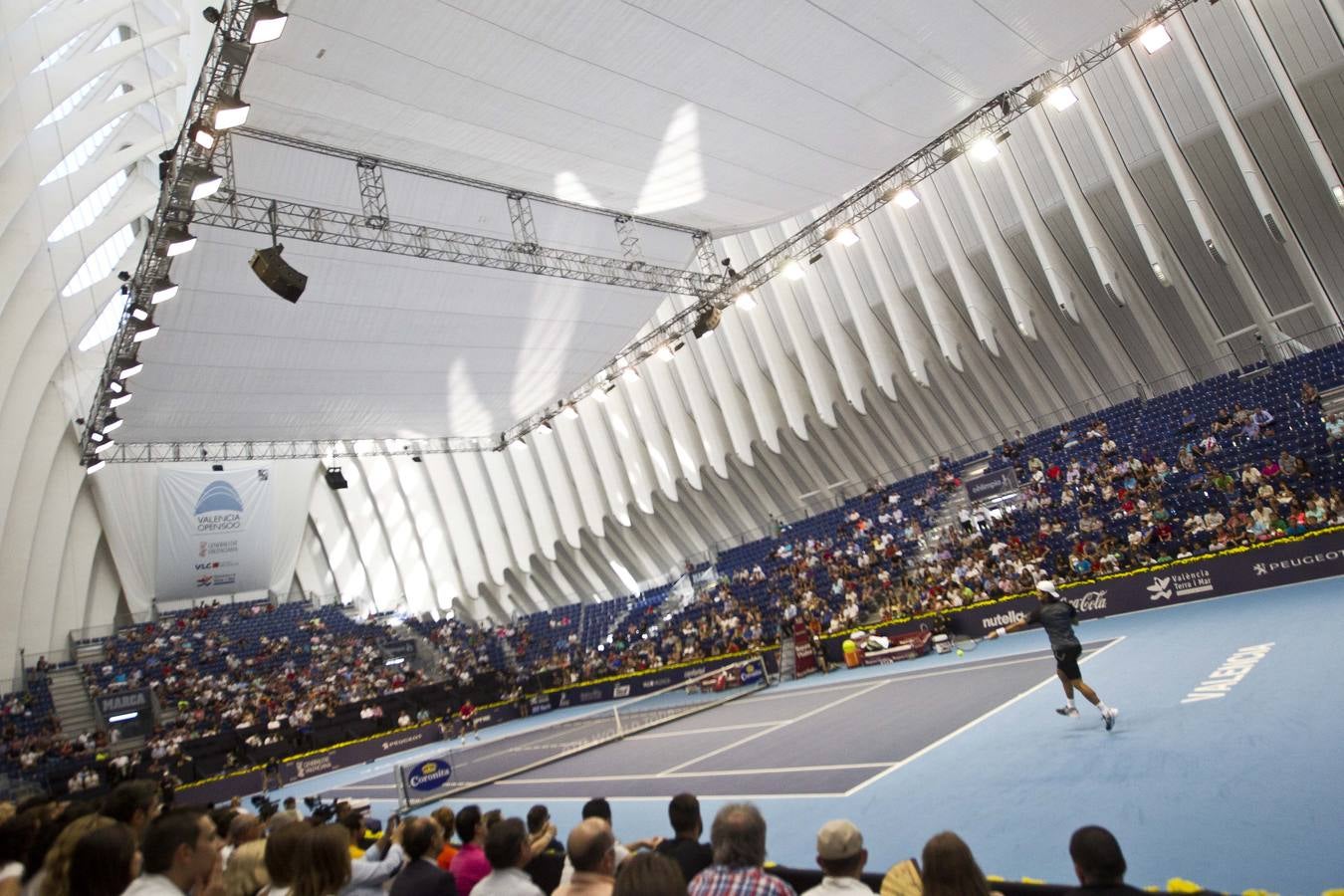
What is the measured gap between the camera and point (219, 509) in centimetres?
4009

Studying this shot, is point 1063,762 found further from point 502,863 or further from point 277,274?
point 277,274

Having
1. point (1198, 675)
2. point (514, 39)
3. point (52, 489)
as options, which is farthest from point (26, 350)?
point (1198, 675)

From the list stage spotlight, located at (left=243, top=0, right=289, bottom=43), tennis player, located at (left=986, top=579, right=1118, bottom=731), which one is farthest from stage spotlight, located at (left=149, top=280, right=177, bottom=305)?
tennis player, located at (left=986, top=579, right=1118, bottom=731)

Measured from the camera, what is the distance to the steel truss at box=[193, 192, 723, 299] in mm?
17172

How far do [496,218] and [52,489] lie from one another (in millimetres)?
22430

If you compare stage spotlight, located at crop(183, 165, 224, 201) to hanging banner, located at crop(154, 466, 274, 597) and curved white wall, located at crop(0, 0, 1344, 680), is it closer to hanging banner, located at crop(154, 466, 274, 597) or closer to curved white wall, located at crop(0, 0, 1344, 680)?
curved white wall, located at crop(0, 0, 1344, 680)

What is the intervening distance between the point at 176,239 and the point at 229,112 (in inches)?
161

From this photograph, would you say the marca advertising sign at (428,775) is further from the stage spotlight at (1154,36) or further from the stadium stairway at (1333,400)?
the stadium stairway at (1333,400)

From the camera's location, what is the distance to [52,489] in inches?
1204

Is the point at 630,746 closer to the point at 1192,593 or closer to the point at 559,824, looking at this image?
the point at 559,824

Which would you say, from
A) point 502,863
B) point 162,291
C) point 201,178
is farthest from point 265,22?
point 502,863

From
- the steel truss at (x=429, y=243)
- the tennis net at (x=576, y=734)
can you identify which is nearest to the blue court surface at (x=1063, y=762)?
the tennis net at (x=576, y=734)

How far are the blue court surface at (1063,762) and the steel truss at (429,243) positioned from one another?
1196cm

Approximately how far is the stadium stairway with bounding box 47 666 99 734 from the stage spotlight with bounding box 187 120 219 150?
2723 cm
